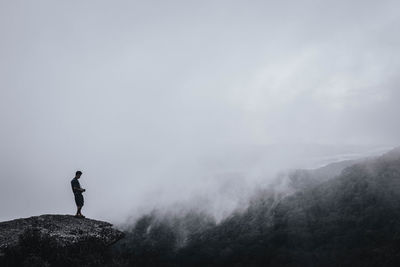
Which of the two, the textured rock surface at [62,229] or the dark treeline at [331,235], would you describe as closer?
the textured rock surface at [62,229]

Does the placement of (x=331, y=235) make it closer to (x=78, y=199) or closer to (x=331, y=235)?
(x=331, y=235)

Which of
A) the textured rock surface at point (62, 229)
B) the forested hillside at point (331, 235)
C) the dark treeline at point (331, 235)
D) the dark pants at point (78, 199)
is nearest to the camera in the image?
the textured rock surface at point (62, 229)

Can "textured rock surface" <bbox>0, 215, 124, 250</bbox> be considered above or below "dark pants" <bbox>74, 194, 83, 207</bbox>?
below

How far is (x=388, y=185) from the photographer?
170 metres

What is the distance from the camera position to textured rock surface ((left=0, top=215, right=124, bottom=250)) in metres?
12.9

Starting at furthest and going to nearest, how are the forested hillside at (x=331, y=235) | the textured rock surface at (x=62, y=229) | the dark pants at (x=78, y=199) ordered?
the forested hillside at (x=331, y=235) < the dark pants at (x=78, y=199) < the textured rock surface at (x=62, y=229)

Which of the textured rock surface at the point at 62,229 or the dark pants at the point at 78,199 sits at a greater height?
the dark pants at the point at 78,199

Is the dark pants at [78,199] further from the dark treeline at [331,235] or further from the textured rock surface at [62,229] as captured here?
the dark treeline at [331,235]

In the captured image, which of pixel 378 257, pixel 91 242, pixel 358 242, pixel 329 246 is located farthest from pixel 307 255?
pixel 91 242

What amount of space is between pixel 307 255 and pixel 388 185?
56.9 m

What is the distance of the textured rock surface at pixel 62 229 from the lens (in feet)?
42.3

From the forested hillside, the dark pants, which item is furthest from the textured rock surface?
the forested hillside

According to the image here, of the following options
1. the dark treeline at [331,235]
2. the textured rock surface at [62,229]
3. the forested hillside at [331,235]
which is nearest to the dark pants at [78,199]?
the textured rock surface at [62,229]

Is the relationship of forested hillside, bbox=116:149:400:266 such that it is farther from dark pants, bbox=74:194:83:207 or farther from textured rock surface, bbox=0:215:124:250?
textured rock surface, bbox=0:215:124:250
